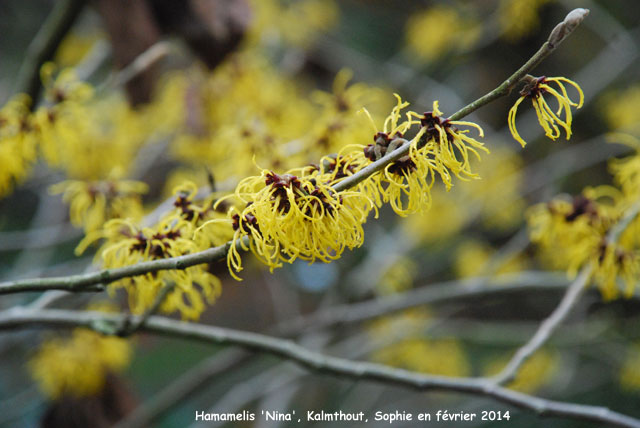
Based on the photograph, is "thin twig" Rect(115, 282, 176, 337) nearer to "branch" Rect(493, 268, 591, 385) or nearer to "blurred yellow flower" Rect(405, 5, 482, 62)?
"branch" Rect(493, 268, 591, 385)

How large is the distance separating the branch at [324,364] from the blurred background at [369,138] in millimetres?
515

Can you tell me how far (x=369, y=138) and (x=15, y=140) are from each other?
3.15ft

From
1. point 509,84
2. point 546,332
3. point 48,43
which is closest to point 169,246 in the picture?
point 509,84

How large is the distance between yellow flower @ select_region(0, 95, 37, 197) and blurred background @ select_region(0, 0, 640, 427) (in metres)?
0.32

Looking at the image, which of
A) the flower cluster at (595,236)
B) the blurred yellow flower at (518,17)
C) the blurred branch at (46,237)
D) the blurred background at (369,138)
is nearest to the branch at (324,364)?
the flower cluster at (595,236)

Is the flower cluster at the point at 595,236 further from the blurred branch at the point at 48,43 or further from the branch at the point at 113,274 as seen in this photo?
the blurred branch at the point at 48,43

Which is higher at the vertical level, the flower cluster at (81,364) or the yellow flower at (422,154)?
the flower cluster at (81,364)

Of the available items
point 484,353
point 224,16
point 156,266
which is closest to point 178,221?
point 156,266

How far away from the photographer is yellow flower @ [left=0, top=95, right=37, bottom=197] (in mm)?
1361

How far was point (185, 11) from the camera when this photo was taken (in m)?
1.83

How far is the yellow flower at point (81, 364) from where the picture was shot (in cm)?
213

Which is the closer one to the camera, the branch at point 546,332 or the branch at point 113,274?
the branch at point 113,274

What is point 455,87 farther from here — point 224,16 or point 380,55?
point 224,16

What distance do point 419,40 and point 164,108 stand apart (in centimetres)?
185
